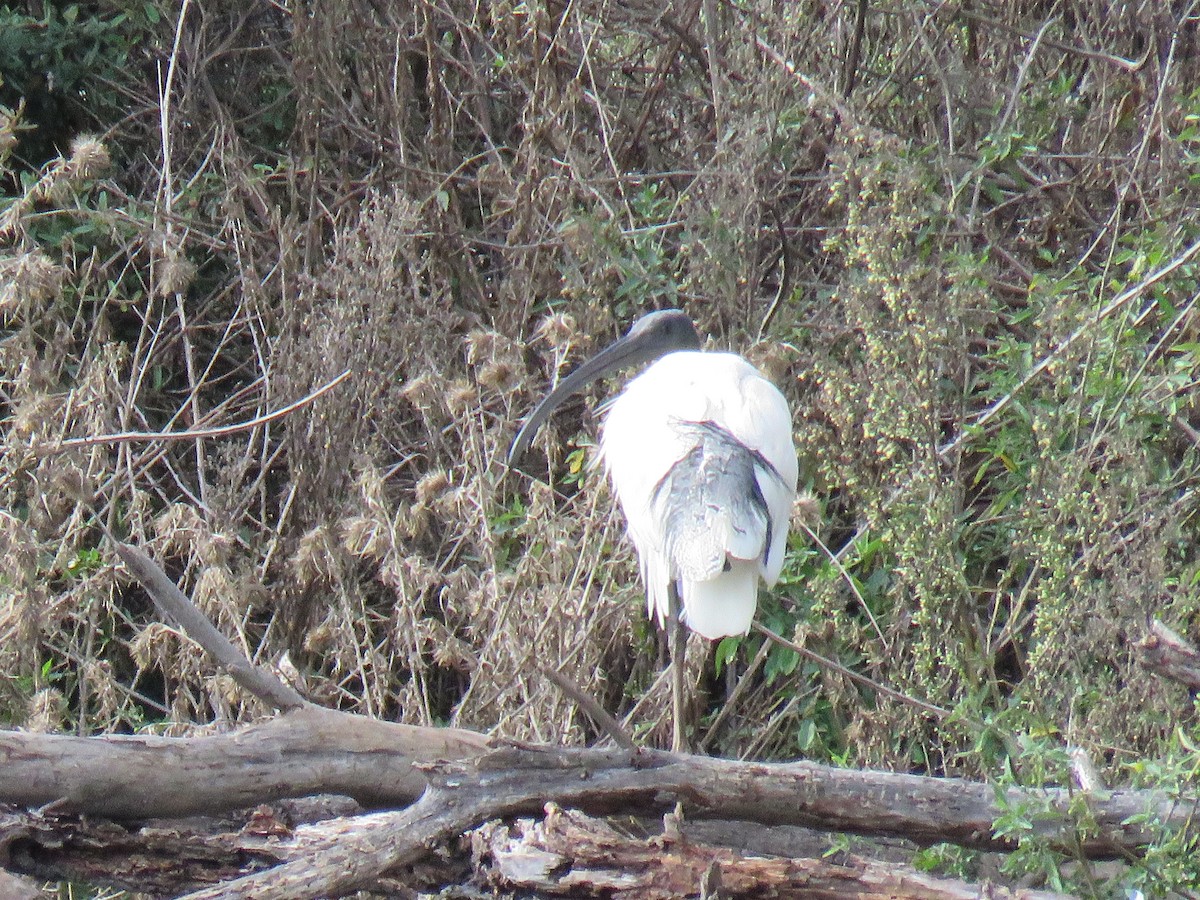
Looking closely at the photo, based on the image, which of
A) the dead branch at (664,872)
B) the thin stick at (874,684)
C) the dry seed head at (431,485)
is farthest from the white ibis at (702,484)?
the dead branch at (664,872)

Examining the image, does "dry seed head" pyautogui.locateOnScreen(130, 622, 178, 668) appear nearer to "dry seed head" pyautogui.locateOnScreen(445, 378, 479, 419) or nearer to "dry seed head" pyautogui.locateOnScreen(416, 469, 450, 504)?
"dry seed head" pyautogui.locateOnScreen(416, 469, 450, 504)

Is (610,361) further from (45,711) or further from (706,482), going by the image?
Result: (45,711)

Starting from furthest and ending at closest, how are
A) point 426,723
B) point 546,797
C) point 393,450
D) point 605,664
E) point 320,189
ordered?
point 320,189 < point 393,450 < point 605,664 < point 426,723 < point 546,797

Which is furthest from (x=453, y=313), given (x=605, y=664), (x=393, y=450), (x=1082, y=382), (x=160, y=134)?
(x=1082, y=382)

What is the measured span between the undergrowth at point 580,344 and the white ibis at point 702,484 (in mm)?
205

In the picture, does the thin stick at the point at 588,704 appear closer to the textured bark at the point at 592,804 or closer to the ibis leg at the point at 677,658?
the textured bark at the point at 592,804

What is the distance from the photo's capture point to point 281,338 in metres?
5.66

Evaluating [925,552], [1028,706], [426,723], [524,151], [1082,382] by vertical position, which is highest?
[524,151]

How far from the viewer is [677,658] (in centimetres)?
426

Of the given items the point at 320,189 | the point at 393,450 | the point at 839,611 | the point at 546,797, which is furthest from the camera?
the point at 320,189

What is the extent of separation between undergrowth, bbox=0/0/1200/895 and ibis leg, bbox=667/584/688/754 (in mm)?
319

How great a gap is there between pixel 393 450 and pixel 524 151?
126 cm

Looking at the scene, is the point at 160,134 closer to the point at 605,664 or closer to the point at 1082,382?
the point at 605,664

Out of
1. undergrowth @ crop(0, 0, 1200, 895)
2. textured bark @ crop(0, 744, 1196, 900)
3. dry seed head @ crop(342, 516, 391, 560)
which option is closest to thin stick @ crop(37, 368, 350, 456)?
undergrowth @ crop(0, 0, 1200, 895)
